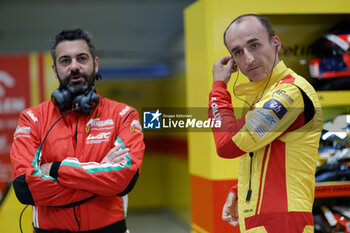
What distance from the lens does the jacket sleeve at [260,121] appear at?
1863 millimetres

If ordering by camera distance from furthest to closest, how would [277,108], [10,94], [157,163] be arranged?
[157,163]
[10,94]
[277,108]

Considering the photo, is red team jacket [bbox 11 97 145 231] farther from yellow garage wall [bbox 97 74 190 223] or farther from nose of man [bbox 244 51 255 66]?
yellow garage wall [bbox 97 74 190 223]

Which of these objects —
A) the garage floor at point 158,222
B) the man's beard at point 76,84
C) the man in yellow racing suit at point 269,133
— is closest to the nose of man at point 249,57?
the man in yellow racing suit at point 269,133

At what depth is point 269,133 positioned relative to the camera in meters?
1.87

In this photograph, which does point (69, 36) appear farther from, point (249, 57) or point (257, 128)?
point (257, 128)

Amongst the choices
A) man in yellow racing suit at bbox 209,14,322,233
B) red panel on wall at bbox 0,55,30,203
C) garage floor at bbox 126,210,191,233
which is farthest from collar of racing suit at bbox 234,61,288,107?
garage floor at bbox 126,210,191,233

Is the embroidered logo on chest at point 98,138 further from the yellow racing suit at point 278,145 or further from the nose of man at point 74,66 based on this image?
the yellow racing suit at point 278,145

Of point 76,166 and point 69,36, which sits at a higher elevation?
point 69,36

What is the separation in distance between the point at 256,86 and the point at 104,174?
2.60ft

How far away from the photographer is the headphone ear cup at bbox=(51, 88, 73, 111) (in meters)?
2.23

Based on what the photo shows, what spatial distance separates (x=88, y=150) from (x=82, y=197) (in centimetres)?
22

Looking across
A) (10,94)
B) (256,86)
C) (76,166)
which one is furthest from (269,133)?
(10,94)

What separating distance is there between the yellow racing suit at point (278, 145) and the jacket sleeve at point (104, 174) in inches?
19.2

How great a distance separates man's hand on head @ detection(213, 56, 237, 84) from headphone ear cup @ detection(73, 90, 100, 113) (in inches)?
24.1
